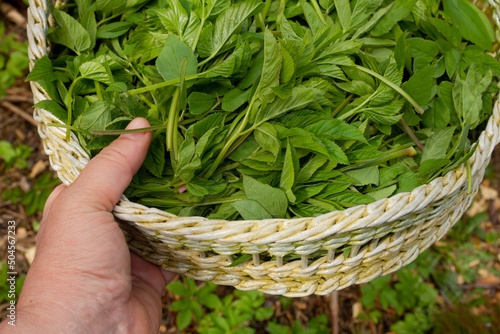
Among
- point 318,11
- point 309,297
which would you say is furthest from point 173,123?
point 309,297

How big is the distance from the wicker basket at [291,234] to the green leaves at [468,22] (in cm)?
17

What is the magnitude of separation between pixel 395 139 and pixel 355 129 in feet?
0.49

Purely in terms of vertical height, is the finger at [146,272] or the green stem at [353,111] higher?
the green stem at [353,111]

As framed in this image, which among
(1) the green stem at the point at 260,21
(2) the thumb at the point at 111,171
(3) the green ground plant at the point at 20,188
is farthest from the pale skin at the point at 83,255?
(3) the green ground plant at the point at 20,188

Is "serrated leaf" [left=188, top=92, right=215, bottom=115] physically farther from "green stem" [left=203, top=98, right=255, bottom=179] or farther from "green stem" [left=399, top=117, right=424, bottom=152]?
"green stem" [left=399, top=117, right=424, bottom=152]

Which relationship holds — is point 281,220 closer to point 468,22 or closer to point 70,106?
point 70,106

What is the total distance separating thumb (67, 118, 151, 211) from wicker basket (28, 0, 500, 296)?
0.12 feet

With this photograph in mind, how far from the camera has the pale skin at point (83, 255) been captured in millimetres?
655

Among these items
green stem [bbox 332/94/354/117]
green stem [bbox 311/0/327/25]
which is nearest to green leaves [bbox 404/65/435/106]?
green stem [bbox 332/94/354/117]

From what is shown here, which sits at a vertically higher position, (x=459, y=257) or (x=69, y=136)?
(x=69, y=136)

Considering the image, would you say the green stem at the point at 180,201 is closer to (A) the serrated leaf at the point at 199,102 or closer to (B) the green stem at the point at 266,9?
(A) the serrated leaf at the point at 199,102

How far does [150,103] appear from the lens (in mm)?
788

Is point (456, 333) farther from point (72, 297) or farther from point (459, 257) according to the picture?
point (72, 297)

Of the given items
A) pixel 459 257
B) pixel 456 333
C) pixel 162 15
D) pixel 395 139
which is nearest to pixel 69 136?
pixel 162 15
